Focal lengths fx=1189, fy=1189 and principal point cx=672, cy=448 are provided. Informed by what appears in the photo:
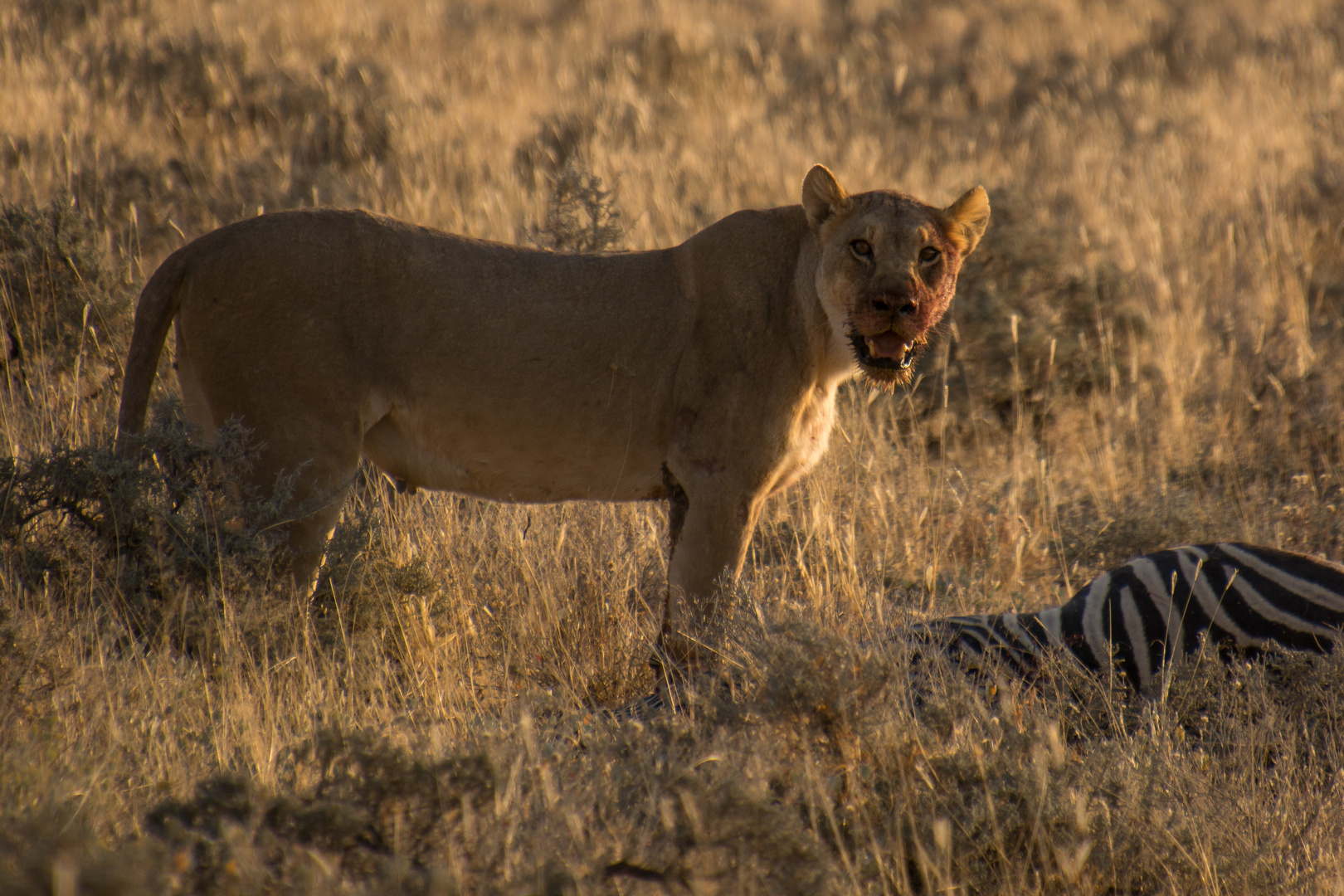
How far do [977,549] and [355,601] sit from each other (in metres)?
3.34

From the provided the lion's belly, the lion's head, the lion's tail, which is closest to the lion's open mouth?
the lion's head

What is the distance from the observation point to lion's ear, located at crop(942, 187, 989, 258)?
480cm

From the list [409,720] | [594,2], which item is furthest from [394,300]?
[594,2]

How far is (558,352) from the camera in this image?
15.3 ft

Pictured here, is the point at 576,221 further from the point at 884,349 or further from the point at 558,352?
the point at 884,349

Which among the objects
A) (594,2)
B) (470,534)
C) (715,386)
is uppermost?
(594,2)

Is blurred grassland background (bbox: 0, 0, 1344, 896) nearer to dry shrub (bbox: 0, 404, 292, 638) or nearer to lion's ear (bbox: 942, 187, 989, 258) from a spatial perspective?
dry shrub (bbox: 0, 404, 292, 638)

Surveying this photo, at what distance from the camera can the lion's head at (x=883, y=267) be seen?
4.49 metres

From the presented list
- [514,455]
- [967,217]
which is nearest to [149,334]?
[514,455]

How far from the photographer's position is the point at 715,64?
1579cm

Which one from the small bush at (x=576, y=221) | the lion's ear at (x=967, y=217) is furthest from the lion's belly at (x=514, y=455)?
the small bush at (x=576, y=221)

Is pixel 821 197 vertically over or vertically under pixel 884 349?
over

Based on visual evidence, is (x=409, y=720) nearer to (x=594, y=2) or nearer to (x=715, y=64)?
(x=715, y=64)

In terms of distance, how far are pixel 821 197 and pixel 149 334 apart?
2639 millimetres
